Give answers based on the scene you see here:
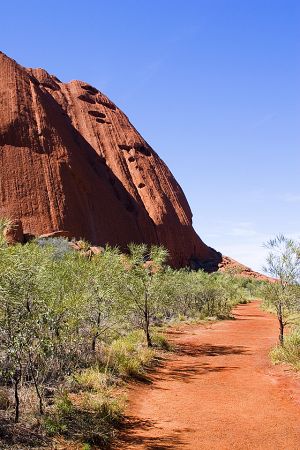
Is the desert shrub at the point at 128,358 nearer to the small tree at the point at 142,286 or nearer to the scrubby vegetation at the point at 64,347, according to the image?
the scrubby vegetation at the point at 64,347

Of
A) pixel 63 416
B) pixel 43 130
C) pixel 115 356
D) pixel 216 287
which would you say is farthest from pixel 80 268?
pixel 43 130

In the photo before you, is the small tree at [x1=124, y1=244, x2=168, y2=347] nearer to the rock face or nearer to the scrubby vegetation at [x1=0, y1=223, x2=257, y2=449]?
the scrubby vegetation at [x1=0, y1=223, x2=257, y2=449]

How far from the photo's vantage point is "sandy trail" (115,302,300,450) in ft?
27.4

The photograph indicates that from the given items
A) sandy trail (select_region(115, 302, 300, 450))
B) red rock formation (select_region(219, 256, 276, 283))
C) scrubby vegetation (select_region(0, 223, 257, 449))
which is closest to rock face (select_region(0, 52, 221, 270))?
red rock formation (select_region(219, 256, 276, 283))

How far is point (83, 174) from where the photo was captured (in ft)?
190

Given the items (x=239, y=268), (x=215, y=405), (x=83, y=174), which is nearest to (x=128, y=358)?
(x=215, y=405)

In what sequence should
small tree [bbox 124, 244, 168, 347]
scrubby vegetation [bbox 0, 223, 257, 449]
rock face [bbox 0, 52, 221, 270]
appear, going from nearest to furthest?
scrubby vegetation [bbox 0, 223, 257, 449] → small tree [bbox 124, 244, 168, 347] → rock face [bbox 0, 52, 221, 270]

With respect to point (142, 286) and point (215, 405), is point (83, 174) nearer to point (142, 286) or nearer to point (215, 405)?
point (142, 286)

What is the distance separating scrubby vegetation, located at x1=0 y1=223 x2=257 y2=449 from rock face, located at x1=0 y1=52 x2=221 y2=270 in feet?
103

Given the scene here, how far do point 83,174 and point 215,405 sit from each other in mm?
49572

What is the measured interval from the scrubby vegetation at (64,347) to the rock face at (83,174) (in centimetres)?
3152

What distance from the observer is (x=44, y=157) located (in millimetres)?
53625

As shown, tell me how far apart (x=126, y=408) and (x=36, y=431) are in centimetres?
289

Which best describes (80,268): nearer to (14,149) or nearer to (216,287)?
(216,287)
